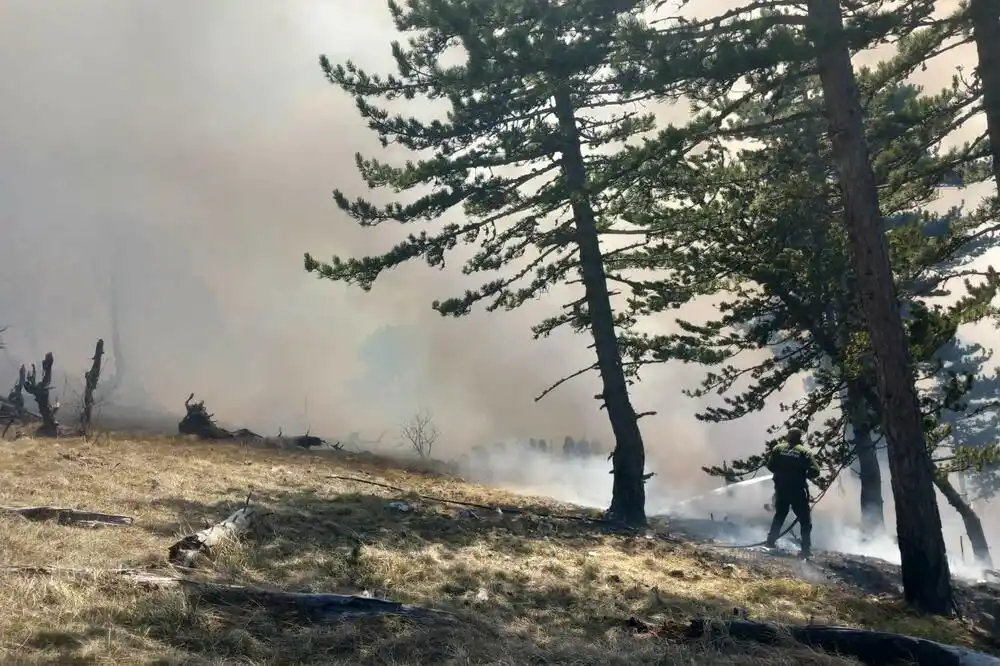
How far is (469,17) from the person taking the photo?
38.1ft

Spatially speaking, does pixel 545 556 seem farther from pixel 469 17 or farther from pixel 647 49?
pixel 469 17

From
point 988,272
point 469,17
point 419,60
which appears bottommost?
point 988,272

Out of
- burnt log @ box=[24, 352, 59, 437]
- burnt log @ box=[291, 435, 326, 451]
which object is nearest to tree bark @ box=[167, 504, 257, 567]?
burnt log @ box=[24, 352, 59, 437]

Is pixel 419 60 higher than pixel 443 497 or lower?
higher

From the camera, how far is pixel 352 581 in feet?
23.5

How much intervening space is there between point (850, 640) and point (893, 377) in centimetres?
447

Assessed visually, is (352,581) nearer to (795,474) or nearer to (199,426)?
(795,474)

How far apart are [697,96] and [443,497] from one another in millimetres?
8722

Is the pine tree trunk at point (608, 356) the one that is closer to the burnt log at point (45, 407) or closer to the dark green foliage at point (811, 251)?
the dark green foliage at point (811, 251)

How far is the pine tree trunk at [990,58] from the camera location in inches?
366

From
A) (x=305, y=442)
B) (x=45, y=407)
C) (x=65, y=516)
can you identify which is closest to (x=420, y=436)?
(x=305, y=442)

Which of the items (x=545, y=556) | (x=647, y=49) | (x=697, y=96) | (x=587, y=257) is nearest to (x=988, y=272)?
(x=697, y=96)

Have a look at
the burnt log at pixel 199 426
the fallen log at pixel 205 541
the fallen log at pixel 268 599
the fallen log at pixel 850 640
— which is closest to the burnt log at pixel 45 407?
the burnt log at pixel 199 426

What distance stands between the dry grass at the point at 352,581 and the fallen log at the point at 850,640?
314mm
